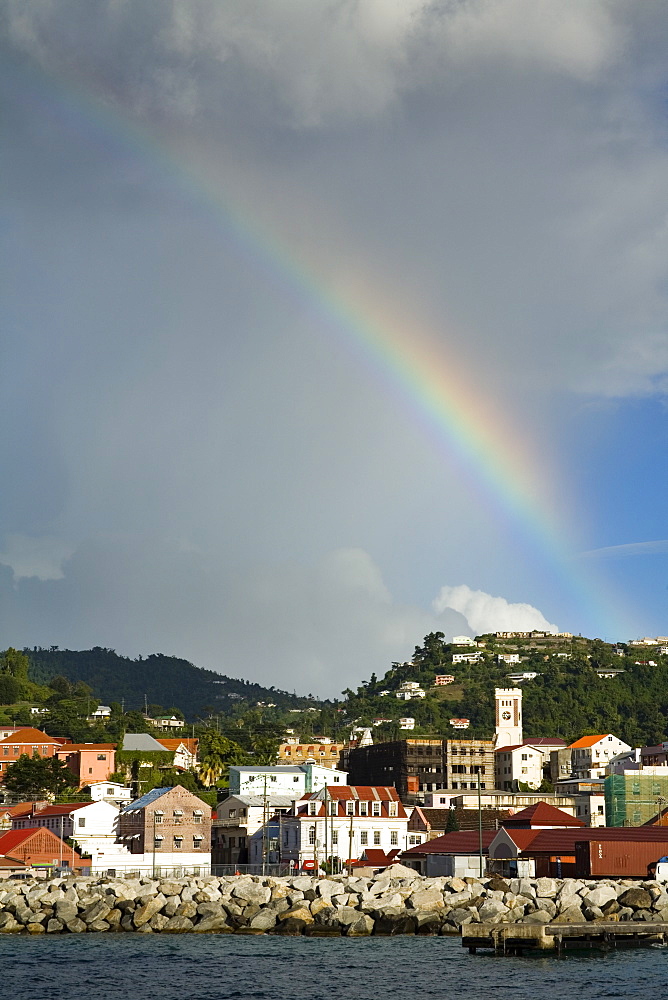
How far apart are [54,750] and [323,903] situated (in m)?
98.1

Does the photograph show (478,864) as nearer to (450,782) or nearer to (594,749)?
(450,782)

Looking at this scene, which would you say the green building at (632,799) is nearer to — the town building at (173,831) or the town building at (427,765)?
the town building at (427,765)

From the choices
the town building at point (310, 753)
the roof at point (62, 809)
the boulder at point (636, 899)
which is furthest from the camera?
the town building at point (310, 753)

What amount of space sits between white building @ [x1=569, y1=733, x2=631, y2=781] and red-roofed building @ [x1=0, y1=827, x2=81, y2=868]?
80911mm

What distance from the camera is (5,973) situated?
156ft

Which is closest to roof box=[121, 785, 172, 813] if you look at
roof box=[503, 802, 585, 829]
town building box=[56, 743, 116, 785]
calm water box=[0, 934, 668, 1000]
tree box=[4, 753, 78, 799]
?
roof box=[503, 802, 585, 829]

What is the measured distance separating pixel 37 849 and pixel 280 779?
124ft

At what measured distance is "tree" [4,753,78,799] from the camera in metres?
125

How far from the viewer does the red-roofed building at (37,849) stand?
283 ft

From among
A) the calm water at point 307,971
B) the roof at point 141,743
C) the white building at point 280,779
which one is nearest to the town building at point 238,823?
the white building at point 280,779

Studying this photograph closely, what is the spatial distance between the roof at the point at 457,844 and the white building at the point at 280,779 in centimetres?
3007

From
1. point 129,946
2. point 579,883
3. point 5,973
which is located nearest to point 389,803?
point 579,883

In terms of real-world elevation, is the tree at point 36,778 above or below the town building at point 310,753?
below

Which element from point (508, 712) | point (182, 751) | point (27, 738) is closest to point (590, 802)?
point (508, 712)
